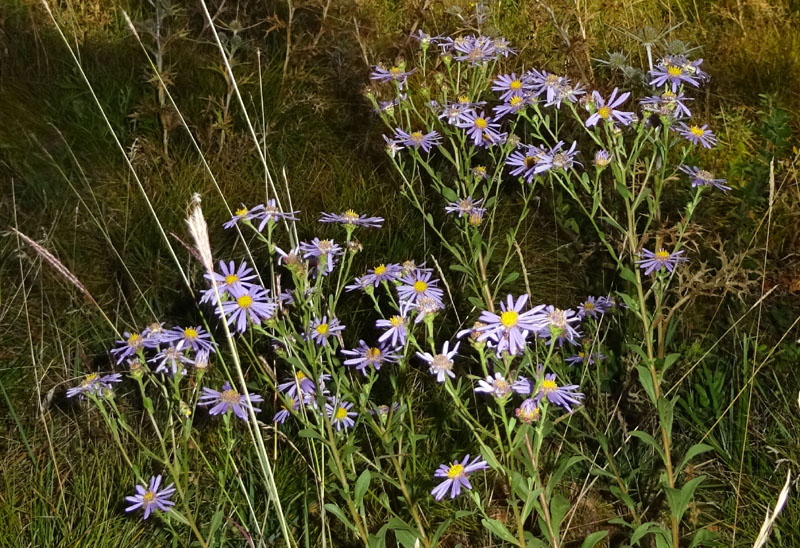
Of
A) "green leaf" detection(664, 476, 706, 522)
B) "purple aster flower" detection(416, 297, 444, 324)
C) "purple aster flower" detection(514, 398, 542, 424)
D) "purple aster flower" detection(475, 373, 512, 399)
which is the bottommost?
"green leaf" detection(664, 476, 706, 522)

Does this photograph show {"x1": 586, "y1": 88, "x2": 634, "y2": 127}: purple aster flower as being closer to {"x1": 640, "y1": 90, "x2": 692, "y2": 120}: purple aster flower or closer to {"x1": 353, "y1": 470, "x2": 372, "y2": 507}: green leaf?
{"x1": 640, "y1": 90, "x2": 692, "y2": 120}: purple aster flower

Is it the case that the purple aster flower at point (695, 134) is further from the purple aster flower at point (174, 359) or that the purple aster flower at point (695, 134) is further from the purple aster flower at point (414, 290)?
the purple aster flower at point (174, 359)

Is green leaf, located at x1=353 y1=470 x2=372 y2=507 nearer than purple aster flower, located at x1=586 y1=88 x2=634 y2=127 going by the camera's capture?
Yes

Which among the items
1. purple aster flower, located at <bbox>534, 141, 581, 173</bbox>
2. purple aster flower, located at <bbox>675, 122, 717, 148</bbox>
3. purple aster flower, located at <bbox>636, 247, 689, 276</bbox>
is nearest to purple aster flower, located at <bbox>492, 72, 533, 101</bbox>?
purple aster flower, located at <bbox>534, 141, 581, 173</bbox>

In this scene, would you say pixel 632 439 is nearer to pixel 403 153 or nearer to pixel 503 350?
pixel 503 350

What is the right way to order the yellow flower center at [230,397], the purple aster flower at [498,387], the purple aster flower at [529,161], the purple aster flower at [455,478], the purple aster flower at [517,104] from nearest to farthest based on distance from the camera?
the purple aster flower at [498,387], the purple aster flower at [455,478], the yellow flower center at [230,397], the purple aster flower at [529,161], the purple aster flower at [517,104]

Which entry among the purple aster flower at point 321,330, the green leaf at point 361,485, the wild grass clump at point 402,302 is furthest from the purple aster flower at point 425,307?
the green leaf at point 361,485

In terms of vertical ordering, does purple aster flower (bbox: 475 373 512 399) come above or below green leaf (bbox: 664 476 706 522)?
above
